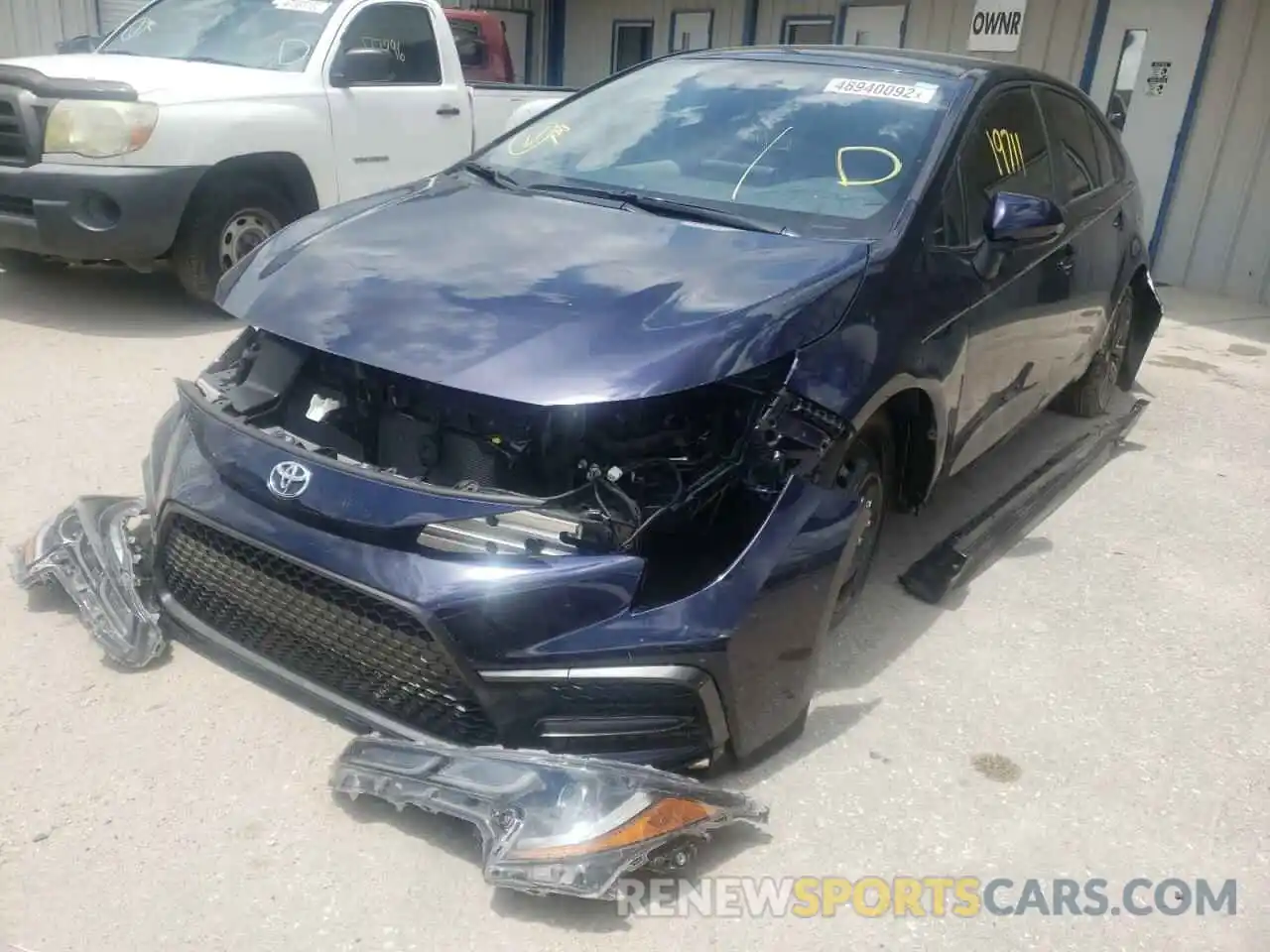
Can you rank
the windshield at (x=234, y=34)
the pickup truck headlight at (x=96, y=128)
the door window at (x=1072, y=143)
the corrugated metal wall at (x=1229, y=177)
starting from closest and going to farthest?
the door window at (x=1072, y=143)
the pickup truck headlight at (x=96, y=128)
the windshield at (x=234, y=34)
the corrugated metal wall at (x=1229, y=177)

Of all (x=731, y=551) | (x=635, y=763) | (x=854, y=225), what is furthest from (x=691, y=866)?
(x=854, y=225)

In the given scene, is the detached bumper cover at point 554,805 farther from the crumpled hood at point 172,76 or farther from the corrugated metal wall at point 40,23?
the corrugated metal wall at point 40,23

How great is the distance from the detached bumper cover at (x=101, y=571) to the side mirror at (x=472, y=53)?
22.4 feet

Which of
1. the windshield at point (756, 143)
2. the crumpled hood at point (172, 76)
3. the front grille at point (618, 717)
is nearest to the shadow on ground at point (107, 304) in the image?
the crumpled hood at point (172, 76)

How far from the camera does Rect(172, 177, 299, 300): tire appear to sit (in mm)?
5781

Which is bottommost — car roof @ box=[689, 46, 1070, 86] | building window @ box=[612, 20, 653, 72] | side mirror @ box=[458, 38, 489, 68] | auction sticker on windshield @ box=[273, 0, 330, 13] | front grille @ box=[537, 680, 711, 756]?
front grille @ box=[537, 680, 711, 756]

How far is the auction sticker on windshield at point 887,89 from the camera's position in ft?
11.7

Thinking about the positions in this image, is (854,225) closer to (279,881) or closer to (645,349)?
(645,349)

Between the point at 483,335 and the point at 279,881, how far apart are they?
1.26m

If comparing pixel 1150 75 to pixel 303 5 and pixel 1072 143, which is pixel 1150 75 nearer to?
pixel 1072 143

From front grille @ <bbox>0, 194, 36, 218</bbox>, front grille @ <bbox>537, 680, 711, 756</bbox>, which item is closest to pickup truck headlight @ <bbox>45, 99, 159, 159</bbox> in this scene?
front grille @ <bbox>0, 194, 36, 218</bbox>

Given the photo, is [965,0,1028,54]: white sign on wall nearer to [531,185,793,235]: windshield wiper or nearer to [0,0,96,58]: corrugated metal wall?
[531,185,793,235]: windshield wiper

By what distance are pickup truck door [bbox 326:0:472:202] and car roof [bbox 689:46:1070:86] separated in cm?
307

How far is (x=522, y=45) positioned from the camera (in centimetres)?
1523
